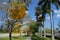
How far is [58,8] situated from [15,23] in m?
11.8

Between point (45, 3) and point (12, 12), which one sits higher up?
point (45, 3)

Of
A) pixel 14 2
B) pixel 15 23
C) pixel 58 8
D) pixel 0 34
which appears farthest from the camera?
pixel 0 34

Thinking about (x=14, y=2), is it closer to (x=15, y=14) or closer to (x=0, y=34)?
(x=15, y=14)

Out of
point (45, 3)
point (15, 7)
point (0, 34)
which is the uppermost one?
Result: point (45, 3)

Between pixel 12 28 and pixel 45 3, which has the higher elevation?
pixel 45 3

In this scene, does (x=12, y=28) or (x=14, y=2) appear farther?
(x=12, y=28)

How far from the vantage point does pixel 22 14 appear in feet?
104

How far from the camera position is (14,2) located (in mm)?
Answer: 30219

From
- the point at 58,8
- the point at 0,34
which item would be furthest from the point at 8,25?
the point at 0,34

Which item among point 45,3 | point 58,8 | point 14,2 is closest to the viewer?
point 14,2

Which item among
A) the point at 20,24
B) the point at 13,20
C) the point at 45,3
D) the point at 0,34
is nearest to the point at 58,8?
the point at 45,3

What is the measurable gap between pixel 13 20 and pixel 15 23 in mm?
2388

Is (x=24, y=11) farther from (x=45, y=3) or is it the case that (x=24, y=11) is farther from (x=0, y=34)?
(x=0, y=34)

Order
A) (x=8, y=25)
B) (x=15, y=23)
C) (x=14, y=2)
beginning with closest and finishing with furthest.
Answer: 1. (x=14, y=2)
2. (x=8, y=25)
3. (x=15, y=23)
